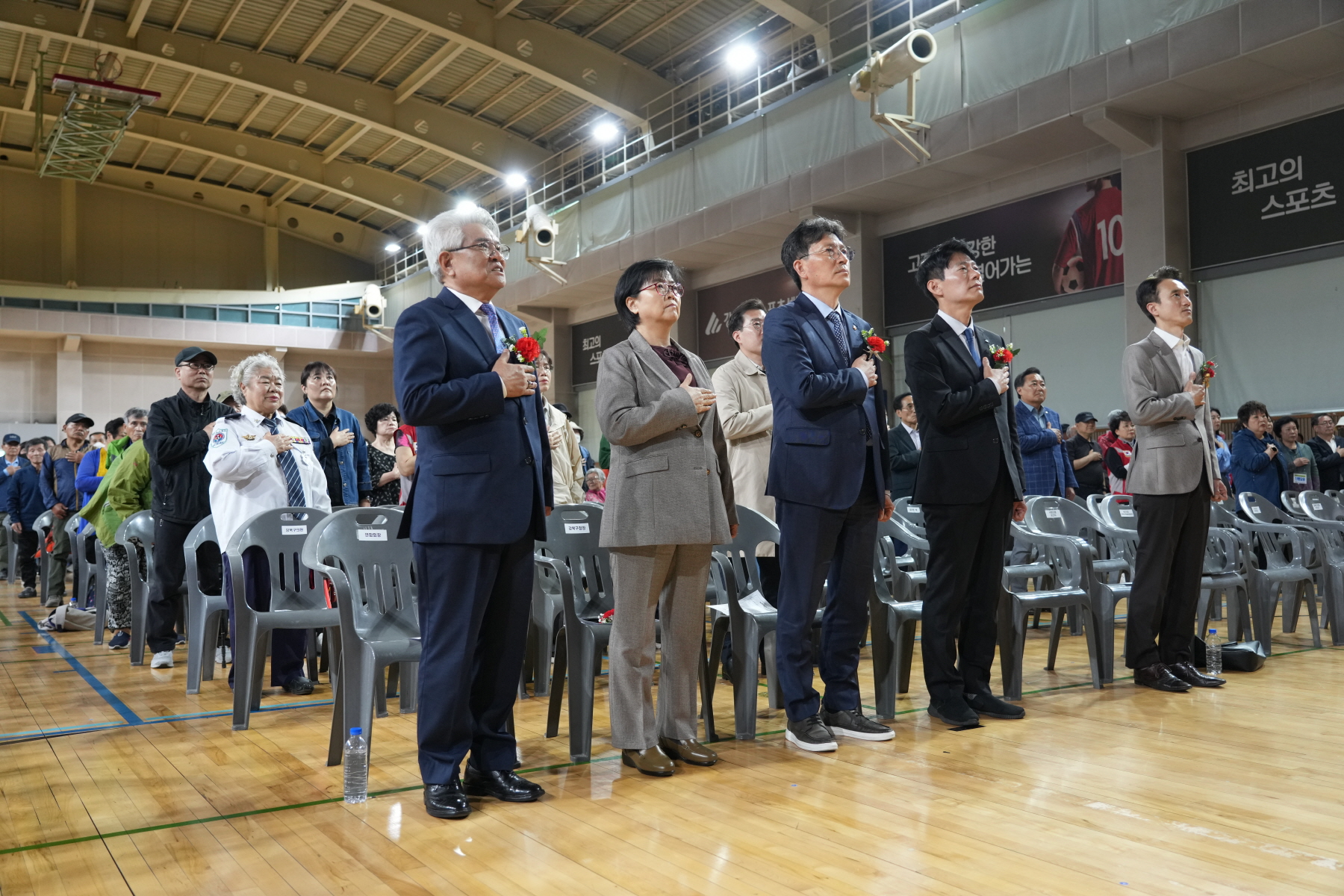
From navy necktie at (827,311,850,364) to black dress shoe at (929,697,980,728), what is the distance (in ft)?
4.29

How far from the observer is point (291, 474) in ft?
16.2

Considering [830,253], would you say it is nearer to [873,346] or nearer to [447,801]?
[873,346]

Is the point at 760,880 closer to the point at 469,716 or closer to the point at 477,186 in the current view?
the point at 469,716


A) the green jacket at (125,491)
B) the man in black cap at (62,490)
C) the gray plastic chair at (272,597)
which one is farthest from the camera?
the man in black cap at (62,490)

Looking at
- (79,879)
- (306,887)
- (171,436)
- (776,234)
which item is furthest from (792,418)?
(776,234)

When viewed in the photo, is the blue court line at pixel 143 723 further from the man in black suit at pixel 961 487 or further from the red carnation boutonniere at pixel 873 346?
the red carnation boutonniere at pixel 873 346

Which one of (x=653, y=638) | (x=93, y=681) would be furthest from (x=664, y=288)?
(x=93, y=681)

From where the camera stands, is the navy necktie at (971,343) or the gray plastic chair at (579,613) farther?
the navy necktie at (971,343)

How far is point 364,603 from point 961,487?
2191mm

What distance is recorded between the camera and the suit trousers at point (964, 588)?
3887mm

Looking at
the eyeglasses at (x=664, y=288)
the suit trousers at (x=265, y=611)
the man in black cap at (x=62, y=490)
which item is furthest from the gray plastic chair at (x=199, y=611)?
the man in black cap at (x=62, y=490)

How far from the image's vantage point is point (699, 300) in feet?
51.4

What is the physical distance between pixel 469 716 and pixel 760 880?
994 millimetres

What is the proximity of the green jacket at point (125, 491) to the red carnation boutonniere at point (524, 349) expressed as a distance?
4.06 meters
